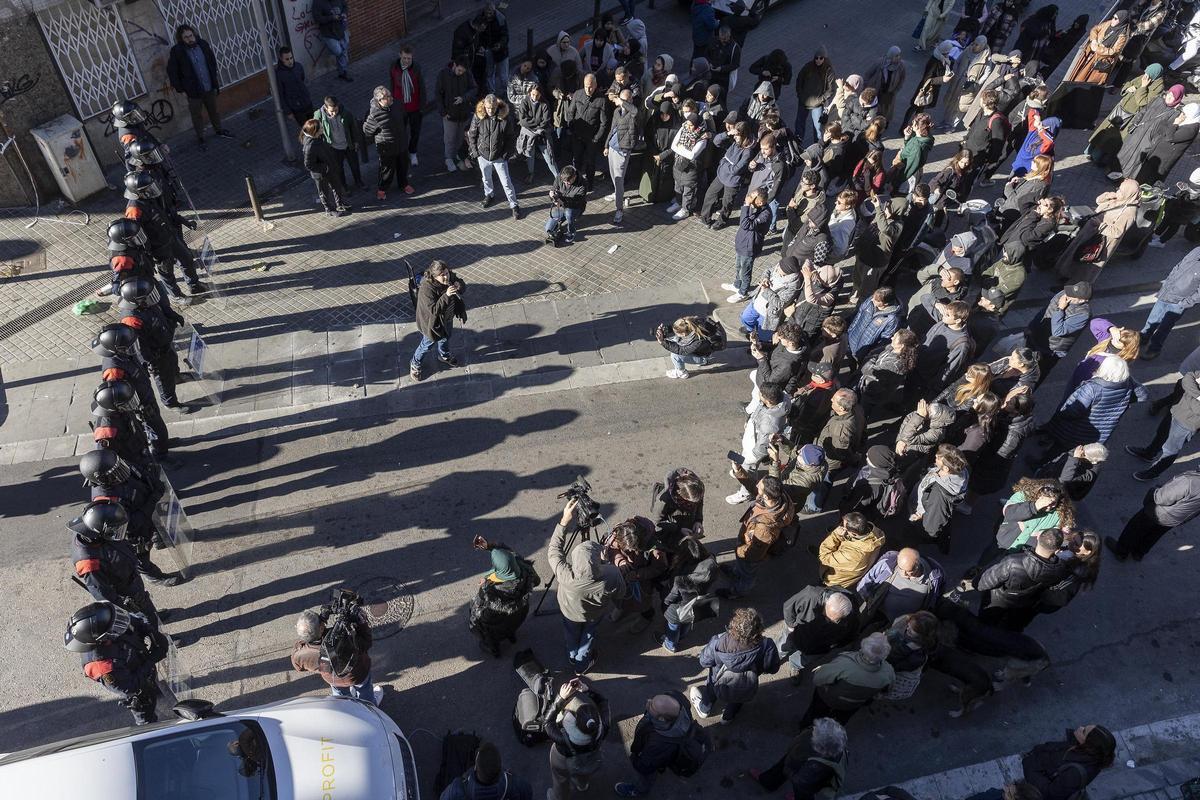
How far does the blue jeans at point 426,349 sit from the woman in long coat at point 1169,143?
10.6 meters

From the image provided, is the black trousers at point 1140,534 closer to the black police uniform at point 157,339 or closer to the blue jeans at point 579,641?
the blue jeans at point 579,641

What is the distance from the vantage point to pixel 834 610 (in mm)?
6305

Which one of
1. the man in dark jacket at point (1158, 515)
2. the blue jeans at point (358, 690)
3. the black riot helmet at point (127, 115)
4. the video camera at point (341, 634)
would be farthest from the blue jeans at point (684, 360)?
the black riot helmet at point (127, 115)

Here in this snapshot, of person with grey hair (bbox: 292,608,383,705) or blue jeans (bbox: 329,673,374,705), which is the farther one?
blue jeans (bbox: 329,673,374,705)

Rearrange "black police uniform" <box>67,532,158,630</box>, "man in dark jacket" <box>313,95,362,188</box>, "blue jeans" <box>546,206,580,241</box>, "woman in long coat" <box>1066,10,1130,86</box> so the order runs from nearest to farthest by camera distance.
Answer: "black police uniform" <box>67,532,158,630</box> → "man in dark jacket" <box>313,95,362,188</box> → "blue jeans" <box>546,206,580,241</box> → "woman in long coat" <box>1066,10,1130,86</box>

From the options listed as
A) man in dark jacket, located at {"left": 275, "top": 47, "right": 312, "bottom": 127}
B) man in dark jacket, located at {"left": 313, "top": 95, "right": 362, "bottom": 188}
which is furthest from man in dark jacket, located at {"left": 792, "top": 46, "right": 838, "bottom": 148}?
man in dark jacket, located at {"left": 275, "top": 47, "right": 312, "bottom": 127}

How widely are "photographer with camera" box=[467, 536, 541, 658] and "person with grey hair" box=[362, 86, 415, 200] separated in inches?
273

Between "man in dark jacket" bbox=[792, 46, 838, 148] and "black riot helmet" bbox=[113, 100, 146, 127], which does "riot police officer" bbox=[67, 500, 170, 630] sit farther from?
"man in dark jacket" bbox=[792, 46, 838, 148]

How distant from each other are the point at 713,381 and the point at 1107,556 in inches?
177

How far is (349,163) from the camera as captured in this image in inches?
503

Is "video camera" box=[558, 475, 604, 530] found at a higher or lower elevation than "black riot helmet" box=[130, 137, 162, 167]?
lower

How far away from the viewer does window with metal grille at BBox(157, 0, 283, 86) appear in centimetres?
1283

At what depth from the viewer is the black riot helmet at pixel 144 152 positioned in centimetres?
980

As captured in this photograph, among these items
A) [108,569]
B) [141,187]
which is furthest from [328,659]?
[141,187]
